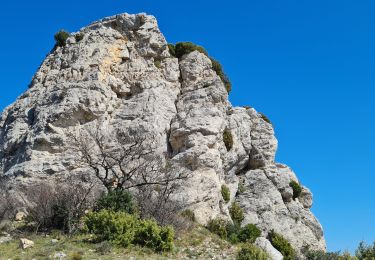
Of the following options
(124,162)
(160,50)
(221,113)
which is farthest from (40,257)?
(160,50)

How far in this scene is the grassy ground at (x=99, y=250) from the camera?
57.9ft

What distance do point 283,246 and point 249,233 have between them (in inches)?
130

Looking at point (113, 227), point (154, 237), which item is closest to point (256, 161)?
point (154, 237)

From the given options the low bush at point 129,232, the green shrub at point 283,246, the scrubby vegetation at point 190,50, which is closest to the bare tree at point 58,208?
the low bush at point 129,232

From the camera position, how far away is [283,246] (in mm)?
30422

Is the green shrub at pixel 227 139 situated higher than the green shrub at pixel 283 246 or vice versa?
the green shrub at pixel 227 139

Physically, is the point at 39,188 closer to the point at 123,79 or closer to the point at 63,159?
the point at 63,159

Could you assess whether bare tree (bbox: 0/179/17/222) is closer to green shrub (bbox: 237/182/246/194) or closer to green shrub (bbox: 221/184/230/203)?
green shrub (bbox: 221/184/230/203)

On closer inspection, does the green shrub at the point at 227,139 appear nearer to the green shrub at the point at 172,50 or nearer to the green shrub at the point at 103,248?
the green shrub at the point at 172,50

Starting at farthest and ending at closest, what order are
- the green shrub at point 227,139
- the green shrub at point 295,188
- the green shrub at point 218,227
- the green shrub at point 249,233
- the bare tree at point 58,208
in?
the green shrub at point 295,188 < the green shrub at point 227,139 < the green shrub at point 249,233 < the green shrub at point 218,227 < the bare tree at point 58,208

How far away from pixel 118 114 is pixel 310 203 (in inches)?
772

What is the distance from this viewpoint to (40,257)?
674 inches

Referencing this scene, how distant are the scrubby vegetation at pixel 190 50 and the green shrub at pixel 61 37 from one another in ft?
30.5

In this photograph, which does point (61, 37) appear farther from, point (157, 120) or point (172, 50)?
point (157, 120)
